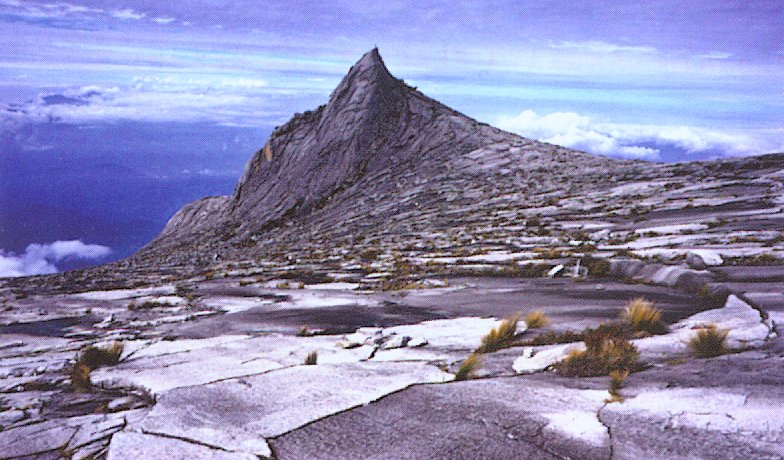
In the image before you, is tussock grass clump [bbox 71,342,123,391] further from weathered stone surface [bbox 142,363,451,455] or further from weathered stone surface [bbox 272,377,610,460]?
weathered stone surface [bbox 272,377,610,460]

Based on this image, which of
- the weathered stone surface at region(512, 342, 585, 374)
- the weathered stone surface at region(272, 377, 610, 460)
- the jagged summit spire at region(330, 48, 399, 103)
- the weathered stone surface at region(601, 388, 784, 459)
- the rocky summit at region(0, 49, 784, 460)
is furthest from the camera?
the jagged summit spire at region(330, 48, 399, 103)

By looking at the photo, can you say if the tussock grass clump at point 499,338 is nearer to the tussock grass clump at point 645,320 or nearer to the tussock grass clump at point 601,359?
the tussock grass clump at point 601,359

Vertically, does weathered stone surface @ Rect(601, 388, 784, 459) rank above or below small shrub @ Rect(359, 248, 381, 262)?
above

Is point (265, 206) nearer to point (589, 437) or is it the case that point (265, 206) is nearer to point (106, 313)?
point (106, 313)

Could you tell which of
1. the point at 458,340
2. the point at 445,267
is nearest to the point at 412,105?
the point at 445,267

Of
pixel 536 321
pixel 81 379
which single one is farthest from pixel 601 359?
pixel 81 379

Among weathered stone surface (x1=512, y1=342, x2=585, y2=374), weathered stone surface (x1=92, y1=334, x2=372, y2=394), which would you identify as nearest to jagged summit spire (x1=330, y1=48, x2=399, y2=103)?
weathered stone surface (x1=92, y1=334, x2=372, y2=394)

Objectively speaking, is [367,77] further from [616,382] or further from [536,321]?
[616,382]
